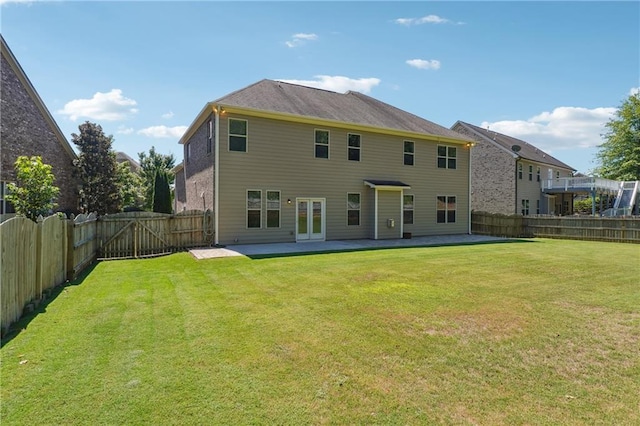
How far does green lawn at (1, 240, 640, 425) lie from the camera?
2760 millimetres

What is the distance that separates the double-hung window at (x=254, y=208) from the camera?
13.8m

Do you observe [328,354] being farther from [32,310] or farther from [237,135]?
[237,135]

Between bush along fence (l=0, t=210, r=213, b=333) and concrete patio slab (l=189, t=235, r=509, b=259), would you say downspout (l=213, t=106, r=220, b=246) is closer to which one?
bush along fence (l=0, t=210, r=213, b=333)

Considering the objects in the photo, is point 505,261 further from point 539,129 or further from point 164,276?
point 539,129

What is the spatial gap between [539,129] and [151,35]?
42705 mm

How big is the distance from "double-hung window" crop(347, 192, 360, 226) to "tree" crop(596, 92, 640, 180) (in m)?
34.5

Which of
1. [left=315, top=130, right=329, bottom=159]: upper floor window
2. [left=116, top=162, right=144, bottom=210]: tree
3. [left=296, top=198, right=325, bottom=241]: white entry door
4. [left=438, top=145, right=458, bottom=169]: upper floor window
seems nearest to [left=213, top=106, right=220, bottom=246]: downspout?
[left=296, top=198, right=325, bottom=241]: white entry door

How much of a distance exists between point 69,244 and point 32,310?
273 centimetres

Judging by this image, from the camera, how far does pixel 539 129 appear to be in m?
40.0

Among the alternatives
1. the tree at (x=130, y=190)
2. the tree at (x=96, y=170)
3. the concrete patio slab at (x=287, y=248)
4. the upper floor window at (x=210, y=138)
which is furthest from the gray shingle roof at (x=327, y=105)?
the tree at (x=130, y=190)

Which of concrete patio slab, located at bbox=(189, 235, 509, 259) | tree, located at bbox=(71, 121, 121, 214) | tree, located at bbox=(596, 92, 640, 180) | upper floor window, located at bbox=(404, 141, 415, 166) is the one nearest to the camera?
concrete patio slab, located at bbox=(189, 235, 509, 259)

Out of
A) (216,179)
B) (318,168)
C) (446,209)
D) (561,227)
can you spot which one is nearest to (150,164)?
(216,179)

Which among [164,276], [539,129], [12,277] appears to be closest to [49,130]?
[164,276]

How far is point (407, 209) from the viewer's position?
17.8 m
